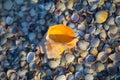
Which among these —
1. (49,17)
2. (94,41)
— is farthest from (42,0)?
(94,41)

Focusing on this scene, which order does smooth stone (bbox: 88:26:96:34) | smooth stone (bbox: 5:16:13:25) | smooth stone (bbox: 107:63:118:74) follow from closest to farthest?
1. smooth stone (bbox: 107:63:118:74)
2. smooth stone (bbox: 88:26:96:34)
3. smooth stone (bbox: 5:16:13:25)

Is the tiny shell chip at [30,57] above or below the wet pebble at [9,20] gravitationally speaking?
below

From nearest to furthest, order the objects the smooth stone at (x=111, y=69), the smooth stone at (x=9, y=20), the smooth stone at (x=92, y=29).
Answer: the smooth stone at (x=111, y=69) → the smooth stone at (x=92, y=29) → the smooth stone at (x=9, y=20)

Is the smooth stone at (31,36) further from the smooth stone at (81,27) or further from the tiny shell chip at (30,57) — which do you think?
the smooth stone at (81,27)

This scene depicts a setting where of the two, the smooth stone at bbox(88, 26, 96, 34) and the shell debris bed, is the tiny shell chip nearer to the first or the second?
the shell debris bed

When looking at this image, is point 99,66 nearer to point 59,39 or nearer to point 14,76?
point 59,39

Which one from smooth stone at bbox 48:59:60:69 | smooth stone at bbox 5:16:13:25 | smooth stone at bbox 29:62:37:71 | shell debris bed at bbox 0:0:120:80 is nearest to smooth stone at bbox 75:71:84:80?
shell debris bed at bbox 0:0:120:80

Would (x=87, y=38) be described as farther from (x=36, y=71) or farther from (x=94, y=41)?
(x=36, y=71)

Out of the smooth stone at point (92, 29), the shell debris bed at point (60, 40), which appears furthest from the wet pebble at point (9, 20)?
the smooth stone at point (92, 29)
